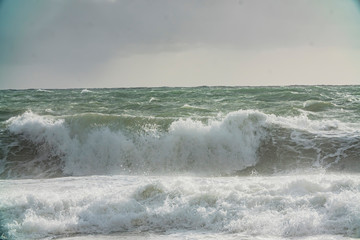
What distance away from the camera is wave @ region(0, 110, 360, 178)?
10.9 m

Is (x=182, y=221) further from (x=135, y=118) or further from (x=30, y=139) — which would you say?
(x=30, y=139)

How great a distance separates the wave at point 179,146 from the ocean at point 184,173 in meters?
0.03

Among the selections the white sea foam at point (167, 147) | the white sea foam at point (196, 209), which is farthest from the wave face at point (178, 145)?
the white sea foam at point (196, 209)

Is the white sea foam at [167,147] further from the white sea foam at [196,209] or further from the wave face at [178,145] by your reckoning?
the white sea foam at [196,209]

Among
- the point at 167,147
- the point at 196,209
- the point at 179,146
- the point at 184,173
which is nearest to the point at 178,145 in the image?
the point at 179,146

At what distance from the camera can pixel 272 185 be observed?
23.1 ft

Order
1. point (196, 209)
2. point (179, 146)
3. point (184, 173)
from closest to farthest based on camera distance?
point (196, 209)
point (184, 173)
point (179, 146)

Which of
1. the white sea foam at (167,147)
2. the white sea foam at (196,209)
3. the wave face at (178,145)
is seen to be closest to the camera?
the white sea foam at (196,209)

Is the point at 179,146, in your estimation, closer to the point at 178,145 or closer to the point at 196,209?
the point at 178,145

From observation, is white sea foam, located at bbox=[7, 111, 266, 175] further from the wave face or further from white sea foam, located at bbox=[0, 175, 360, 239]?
white sea foam, located at bbox=[0, 175, 360, 239]

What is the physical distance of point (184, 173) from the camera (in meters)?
10.6

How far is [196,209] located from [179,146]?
5.42 metres

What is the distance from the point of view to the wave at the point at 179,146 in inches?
431

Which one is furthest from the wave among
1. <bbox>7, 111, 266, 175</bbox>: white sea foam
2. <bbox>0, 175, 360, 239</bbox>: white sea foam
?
<bbox>0, 175, 360, 239</bbox>: white sea foam
